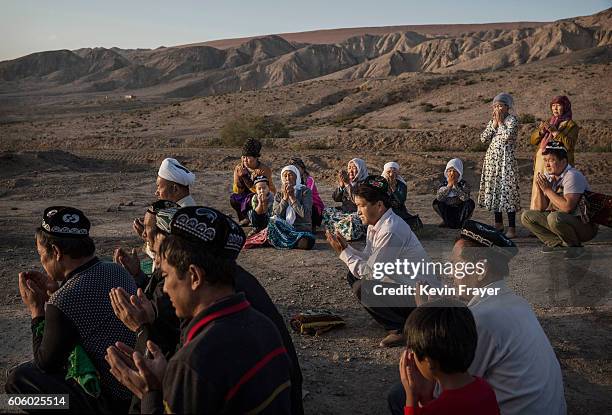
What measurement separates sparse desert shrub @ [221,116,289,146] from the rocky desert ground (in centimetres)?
31

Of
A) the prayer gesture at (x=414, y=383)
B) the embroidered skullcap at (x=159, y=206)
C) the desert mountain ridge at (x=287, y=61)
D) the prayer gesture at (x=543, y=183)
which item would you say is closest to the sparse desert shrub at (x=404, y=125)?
the prayer gesture at (x=543, y=183)

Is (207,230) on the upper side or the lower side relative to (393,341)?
upper

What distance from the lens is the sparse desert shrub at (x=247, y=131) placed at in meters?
24.7

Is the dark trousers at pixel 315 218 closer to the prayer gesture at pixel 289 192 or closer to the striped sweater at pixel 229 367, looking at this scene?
the prayer gesture at pixel 289 192

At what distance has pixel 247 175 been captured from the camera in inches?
393

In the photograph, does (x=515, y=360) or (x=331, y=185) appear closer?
(x=515, y=360)

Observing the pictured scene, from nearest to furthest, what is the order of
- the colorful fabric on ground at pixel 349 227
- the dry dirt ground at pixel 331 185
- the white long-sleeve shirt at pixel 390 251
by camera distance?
the dry dirt ground at pixel 331 185 → the white long-sleeve shirt at pixel 390 251 → the colorful fabric on ground at pixel 349 227

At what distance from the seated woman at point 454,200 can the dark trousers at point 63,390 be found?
7.32 metres

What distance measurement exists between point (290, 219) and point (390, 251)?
3.78 m

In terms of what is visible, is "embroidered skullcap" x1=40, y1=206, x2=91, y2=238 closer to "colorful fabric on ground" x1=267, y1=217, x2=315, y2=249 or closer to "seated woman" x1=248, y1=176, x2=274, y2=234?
"colorful fabric on ground" x1=267, y1=217, x2=315, y2=249

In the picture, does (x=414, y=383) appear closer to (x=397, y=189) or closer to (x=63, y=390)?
(x=63, y=390)

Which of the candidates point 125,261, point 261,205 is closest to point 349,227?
point 261,205

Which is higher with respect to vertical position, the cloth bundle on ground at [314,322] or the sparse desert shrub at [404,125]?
the sparse desert shrub at [404,125]

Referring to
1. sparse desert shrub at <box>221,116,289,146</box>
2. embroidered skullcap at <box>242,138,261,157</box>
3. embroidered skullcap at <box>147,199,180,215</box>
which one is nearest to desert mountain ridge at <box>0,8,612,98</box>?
sparse desert shrub at <box>221,116,289,146</box>
